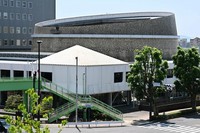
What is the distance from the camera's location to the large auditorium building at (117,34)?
62312 millimetres

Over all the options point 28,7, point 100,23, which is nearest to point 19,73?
point 100,23

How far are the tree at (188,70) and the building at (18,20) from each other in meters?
60.2

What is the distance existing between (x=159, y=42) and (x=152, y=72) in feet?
70.2

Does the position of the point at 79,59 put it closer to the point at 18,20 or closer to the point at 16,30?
the point at 16,30

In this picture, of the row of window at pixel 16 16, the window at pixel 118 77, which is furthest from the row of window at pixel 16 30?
the window at pixel 118 77

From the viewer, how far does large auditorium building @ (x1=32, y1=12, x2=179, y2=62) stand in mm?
62312

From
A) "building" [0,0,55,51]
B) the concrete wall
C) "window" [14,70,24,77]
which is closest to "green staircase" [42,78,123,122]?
"window" [14,70,24,77]

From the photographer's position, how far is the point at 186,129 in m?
38.1

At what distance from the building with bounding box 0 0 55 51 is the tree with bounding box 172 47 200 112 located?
2368 inches

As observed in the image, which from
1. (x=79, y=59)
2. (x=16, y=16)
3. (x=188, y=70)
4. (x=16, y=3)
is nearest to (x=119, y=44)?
(x=79, y=59)

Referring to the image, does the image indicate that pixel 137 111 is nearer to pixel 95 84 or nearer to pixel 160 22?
pixel 95 84

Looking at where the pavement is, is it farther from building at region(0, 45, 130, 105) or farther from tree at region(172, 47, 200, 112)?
tree at region(172, 47, 200, 112)

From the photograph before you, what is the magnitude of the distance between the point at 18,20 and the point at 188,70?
209 feet

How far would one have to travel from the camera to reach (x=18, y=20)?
10338 centimetres
